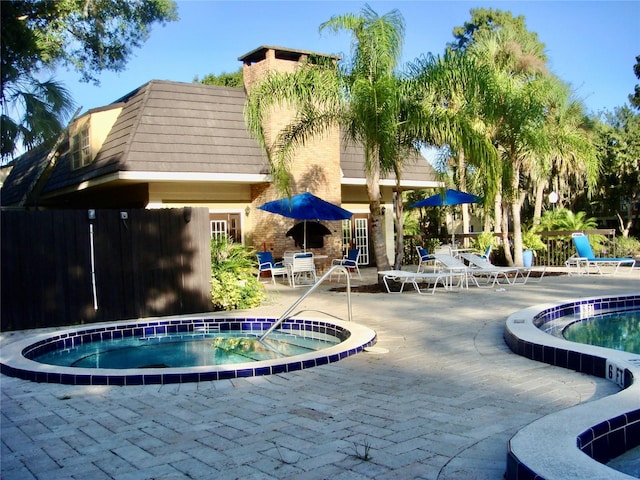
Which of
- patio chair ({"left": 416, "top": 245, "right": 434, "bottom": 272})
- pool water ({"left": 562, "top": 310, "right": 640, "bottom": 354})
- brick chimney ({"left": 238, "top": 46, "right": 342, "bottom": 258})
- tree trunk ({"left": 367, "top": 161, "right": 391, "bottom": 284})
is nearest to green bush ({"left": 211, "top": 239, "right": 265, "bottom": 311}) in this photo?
tree trunk ({"left": 367, "top": 161, "right": 391, "bottom": 284})

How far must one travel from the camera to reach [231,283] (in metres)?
10.7

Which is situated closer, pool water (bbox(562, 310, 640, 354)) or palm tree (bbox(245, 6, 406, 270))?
pool water (bbox(562, 310, 640, 354))

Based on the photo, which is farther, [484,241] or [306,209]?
[484,241]

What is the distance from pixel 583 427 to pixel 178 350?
20.3 feet

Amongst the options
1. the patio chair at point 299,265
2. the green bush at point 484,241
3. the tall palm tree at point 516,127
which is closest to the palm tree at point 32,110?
the patio chair at point 299,265

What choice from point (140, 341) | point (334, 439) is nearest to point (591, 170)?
point (140, 341)

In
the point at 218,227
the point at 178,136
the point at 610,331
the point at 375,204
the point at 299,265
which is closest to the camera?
the point at 610,331

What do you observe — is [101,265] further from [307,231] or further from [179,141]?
[179,141]

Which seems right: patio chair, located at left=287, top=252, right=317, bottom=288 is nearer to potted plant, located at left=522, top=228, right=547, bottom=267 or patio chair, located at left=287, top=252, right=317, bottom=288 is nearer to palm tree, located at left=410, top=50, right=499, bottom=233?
palm tree, located at left=410, top=50, right=499, bottom=233

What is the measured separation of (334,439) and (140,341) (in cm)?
584

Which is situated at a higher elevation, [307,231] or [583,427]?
[307,231]

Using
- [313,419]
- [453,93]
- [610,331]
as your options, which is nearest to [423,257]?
[453,93]

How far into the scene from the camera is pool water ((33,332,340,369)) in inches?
302

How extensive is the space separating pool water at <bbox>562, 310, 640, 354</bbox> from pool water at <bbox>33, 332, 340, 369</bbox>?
3398 millimetres
